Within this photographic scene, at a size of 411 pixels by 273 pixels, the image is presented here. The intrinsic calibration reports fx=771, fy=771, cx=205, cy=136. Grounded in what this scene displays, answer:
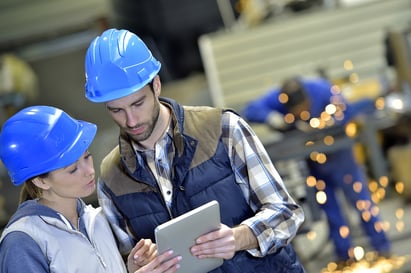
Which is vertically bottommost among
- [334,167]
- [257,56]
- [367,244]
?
[367,244]

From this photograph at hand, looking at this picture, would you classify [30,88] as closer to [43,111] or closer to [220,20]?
[220,20]

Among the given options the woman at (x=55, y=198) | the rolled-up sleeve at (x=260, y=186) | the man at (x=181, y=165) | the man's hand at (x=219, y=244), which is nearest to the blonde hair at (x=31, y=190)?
the woman at (x=55, y=198)

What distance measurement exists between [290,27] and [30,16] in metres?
3.18

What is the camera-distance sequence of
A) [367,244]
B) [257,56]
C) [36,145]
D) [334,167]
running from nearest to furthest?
[36,145], [334,167], [367,244], [257,56]

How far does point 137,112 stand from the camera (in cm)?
220

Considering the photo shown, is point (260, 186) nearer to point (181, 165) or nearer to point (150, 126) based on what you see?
point (181, 165)

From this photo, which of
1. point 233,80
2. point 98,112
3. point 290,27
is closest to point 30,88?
point 98,112

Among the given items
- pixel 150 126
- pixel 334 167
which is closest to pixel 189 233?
pixel 150 126

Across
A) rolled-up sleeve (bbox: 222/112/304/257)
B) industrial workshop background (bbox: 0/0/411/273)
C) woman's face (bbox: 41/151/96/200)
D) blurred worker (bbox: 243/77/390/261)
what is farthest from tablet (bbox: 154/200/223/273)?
industrial workshop background (bbox: 0/0/411/273)

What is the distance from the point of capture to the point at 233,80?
877 centimetres

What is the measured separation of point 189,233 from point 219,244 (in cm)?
9

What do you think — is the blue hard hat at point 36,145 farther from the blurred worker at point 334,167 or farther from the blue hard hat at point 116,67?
the blurred worker at point 334,167

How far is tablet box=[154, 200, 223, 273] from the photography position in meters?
2.04

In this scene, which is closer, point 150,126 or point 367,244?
point 150,126
